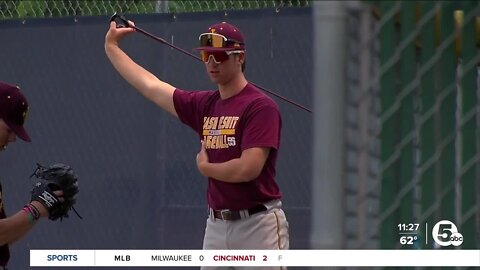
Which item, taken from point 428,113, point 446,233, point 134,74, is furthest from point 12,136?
point 428,113

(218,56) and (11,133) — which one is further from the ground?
(218,56)

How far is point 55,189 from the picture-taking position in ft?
17.7

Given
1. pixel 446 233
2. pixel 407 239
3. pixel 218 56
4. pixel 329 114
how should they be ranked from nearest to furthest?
pixel 329 114
pixel 407 239
pixel 446 233
pixel 218 56

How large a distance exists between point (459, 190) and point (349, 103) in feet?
1.30

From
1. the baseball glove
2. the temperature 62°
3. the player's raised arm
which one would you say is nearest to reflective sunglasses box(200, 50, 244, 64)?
the player's raised arm

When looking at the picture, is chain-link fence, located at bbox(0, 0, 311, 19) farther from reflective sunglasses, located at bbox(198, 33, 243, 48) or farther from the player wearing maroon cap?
the player wearing maroon cap

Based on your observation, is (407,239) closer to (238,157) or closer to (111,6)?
(238,157)

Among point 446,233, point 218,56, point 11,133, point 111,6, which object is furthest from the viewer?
point 111,6

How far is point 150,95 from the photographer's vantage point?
566cm

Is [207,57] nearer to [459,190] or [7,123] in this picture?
[7,123]

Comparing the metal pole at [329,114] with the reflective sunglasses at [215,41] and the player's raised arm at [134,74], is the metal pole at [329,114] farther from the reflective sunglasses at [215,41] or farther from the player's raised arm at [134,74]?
the player's raised arm at [134,74]

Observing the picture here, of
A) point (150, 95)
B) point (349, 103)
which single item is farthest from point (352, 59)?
point (150, 95)

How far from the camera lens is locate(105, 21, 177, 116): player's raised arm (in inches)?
221

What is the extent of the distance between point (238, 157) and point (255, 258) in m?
0.49
